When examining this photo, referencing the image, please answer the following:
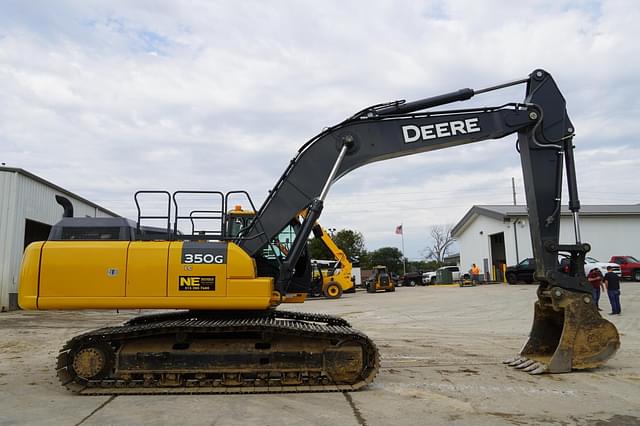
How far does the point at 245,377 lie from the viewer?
7312 mm

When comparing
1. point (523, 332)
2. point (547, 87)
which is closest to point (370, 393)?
point (547, 87)

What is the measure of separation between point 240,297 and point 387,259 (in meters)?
61.8

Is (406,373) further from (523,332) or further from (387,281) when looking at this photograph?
(387,281)

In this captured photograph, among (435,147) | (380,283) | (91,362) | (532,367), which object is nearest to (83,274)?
(91,362)

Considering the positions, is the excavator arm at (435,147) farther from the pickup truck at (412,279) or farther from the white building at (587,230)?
the pickup truck at (412,279)

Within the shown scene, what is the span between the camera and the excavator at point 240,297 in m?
7.11

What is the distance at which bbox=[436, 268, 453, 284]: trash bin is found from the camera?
1781 inches

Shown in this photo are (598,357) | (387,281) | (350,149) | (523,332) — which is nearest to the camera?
(598,357)

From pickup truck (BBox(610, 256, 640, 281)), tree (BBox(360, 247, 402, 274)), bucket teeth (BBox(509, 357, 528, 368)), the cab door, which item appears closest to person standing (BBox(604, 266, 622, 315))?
bucket teeth (BBox(509, 357, 528, 368))

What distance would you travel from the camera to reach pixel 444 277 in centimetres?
4547

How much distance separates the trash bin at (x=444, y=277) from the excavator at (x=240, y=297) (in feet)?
124

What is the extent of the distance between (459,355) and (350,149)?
4.49 m

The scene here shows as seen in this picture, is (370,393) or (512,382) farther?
(512,382)

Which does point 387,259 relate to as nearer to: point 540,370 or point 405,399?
point 540,370
